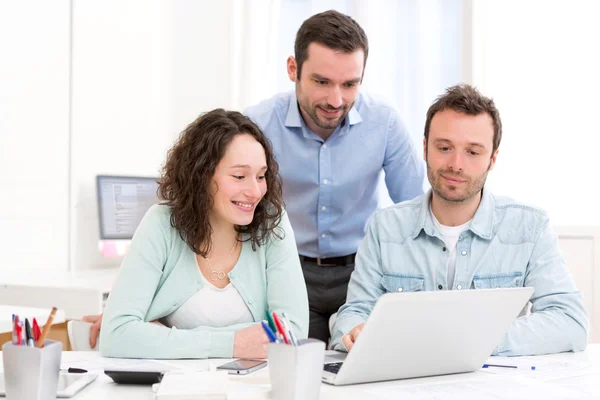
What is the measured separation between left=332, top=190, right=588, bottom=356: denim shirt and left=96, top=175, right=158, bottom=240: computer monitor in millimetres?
1580

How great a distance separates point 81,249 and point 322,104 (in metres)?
1.61

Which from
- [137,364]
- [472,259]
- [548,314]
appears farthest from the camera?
[472,259]

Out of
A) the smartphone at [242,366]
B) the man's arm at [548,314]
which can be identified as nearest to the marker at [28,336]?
the smartphone at [242,366]

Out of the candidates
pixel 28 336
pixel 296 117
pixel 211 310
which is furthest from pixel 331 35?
pixel 28 336

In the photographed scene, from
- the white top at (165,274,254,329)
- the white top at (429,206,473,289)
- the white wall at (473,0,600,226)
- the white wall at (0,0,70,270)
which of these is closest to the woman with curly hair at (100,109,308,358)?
the white top at (165,274,254,329)

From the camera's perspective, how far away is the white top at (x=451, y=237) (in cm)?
195

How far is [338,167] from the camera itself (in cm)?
250

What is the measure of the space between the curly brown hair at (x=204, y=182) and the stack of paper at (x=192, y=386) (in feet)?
1.69

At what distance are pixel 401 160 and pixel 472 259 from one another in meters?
0.71

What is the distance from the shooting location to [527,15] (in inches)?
138

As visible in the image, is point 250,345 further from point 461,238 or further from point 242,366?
point 461,238

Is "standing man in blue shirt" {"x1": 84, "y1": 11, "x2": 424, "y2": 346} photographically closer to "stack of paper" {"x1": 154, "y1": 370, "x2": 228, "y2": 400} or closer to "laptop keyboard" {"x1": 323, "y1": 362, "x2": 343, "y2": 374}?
"laptop keyboard" {"x1": 323, "y1": 362, "x2": 343, "y2": 374}

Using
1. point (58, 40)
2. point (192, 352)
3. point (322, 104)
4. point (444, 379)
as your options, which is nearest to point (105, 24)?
point (58, 40)

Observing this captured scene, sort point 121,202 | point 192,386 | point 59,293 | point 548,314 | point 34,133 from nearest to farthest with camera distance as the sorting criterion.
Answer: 1. point 192,386
2. point 548,314
3. point 59,293
4. point 34,133
5. point 121,202
